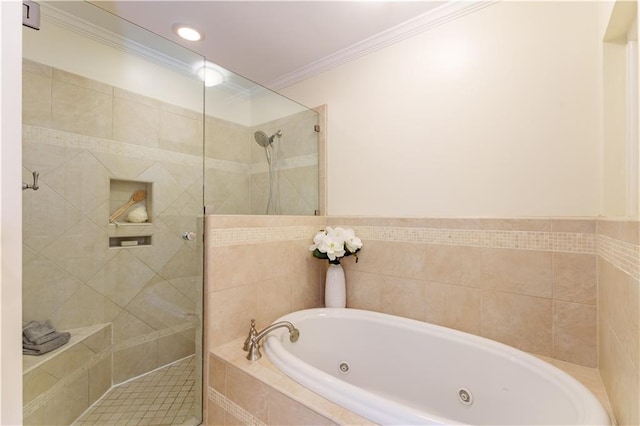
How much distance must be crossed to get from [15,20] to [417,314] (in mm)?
1915

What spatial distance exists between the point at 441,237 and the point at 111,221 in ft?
6.20

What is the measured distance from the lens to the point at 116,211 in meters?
1.64

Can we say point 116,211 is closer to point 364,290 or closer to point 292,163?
point 292,163

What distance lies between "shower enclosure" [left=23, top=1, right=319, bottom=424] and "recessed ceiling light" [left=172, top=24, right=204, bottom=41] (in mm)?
258

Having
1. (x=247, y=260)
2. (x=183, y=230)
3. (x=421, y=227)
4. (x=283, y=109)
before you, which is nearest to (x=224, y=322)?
(x=247, y=260)

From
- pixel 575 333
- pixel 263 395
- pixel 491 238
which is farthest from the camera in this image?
pixel 491 238

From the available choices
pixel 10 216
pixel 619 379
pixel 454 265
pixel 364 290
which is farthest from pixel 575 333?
pixel 10 216

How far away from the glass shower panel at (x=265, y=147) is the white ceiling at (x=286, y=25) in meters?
0.28

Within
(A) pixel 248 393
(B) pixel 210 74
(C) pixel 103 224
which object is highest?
(B) pixel 210 74

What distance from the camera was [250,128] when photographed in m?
2.32

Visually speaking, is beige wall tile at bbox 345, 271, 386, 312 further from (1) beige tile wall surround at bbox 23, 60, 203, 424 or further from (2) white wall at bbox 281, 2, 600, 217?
(1) beige tile wall surround at bbox 23, 60, 203, 424

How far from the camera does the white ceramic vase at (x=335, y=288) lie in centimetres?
197

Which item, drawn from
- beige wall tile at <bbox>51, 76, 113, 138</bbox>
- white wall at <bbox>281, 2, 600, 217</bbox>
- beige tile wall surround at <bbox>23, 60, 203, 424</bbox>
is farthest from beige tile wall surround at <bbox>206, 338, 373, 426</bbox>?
beige wall tile at <bbox>51, 76, 113, 138</bbox>

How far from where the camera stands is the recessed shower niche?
1638 millimetres
